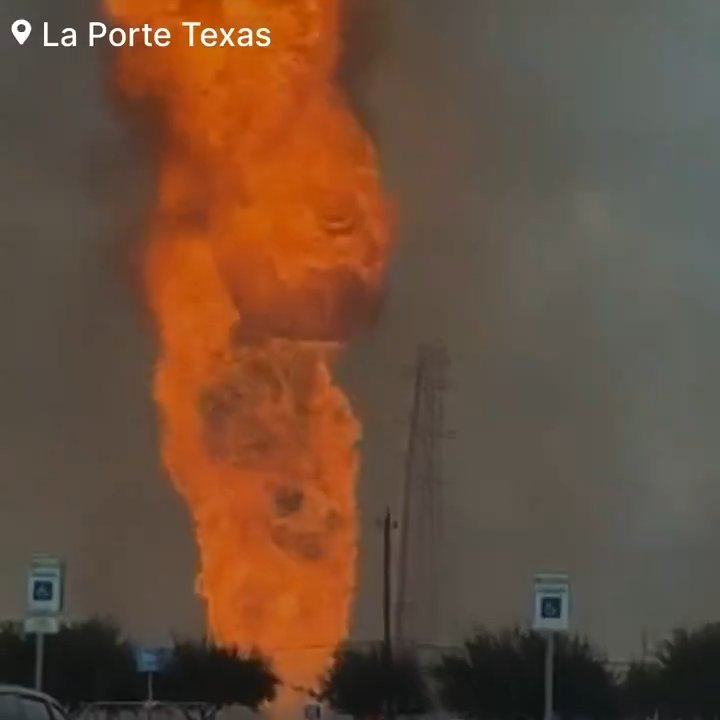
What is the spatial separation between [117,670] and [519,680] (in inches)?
578

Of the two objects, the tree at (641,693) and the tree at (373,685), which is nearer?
the tree at (641,693)

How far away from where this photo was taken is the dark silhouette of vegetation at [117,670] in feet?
205

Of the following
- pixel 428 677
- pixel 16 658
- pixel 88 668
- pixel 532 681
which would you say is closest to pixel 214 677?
pixel 88 668

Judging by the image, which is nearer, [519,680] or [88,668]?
[519,680]

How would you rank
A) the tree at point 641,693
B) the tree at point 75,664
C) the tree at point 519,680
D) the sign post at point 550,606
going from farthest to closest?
1. the tree at point 641,693
2. the tree at point 75,664
3. the tree at point 519,680
4. the sign post at point 550,606

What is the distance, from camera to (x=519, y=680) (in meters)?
59.2

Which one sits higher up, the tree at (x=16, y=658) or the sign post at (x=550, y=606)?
the sign post at (x=550, y=606)

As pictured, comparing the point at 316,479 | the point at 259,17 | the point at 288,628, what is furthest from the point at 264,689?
the point at 259,17

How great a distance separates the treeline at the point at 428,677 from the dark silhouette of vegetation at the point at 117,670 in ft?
0.12

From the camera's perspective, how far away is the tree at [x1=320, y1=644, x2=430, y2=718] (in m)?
68.4

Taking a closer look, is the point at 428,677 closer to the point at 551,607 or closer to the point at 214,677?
the point at 214,677

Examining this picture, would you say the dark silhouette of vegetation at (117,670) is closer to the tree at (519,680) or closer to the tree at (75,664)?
the tree at (75,664)

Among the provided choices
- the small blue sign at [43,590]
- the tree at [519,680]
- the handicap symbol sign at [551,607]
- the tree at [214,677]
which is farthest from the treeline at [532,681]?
the small blue sign at [43,590]

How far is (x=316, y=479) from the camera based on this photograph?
250 feet
